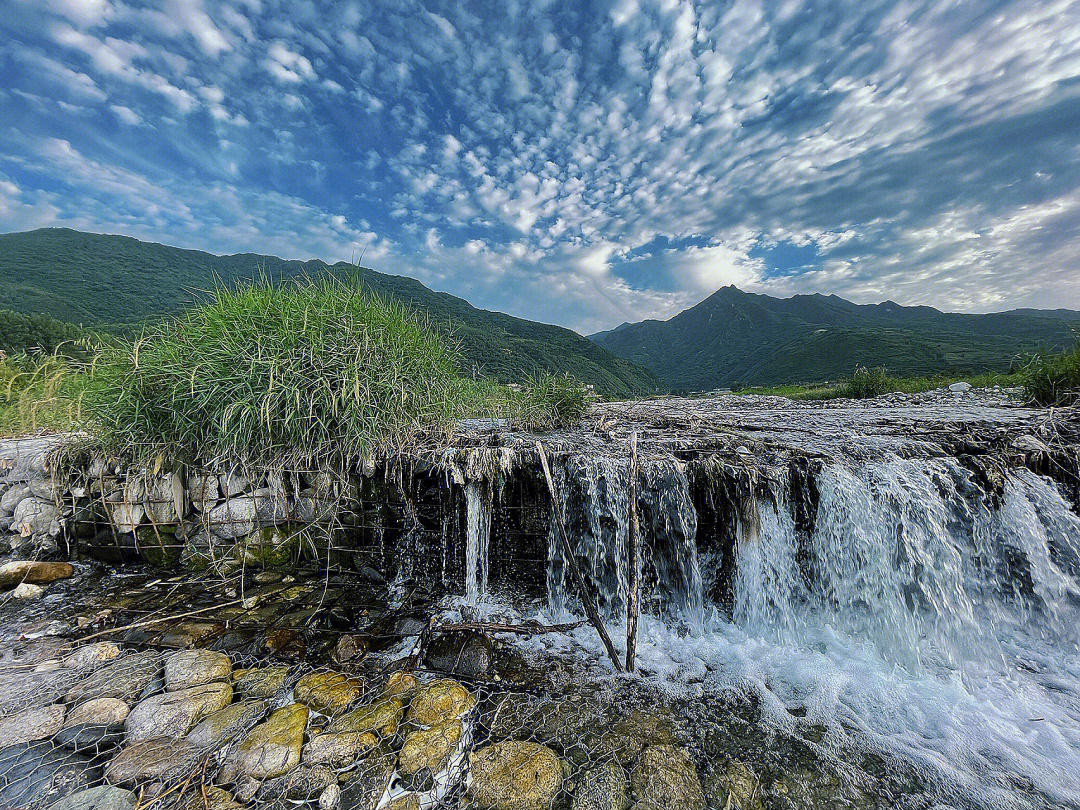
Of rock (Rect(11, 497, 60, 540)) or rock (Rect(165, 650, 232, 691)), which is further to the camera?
rock (Rect(11, 497, 60, 540))

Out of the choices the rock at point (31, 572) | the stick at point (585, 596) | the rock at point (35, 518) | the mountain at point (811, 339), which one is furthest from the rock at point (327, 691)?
the mountain at point (811, 339)

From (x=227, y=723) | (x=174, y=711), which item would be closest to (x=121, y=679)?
(x=174, y=711)

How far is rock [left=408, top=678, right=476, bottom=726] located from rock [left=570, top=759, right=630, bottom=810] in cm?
89

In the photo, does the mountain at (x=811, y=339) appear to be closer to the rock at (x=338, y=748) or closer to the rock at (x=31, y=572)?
the rock at (x=338, y=748)

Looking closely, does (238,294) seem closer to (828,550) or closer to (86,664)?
(86,664)

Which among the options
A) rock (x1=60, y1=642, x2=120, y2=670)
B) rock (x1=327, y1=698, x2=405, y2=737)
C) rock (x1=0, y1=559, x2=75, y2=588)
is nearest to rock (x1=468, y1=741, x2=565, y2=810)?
rock (x1=327, y1=698, x2=405, y2=737)

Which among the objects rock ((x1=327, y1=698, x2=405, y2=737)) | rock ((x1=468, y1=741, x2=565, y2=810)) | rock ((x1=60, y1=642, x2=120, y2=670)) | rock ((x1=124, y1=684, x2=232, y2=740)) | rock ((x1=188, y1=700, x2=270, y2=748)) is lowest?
rock ((x1=468, y1=741, x2=565, y2=810))

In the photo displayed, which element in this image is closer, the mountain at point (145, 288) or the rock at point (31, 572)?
the rock at point (31, 572)

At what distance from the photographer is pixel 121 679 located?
2852 mm

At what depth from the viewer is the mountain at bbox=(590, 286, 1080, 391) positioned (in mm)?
53812

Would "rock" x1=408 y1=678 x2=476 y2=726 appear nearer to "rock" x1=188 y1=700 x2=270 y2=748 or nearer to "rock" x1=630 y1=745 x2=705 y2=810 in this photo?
"rock" x1=188 y1=700 x2=270 y2=748

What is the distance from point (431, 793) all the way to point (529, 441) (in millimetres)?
3374

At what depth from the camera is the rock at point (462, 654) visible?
3.05 m

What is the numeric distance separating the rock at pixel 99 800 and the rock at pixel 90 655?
1477mm
